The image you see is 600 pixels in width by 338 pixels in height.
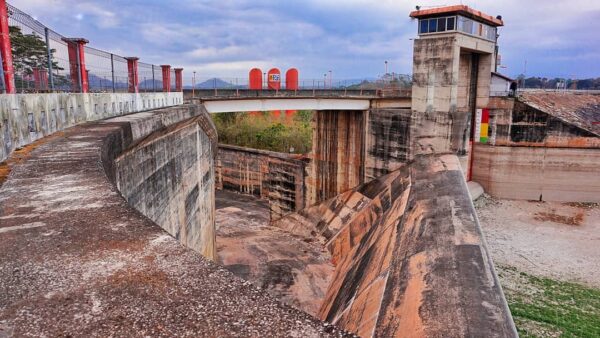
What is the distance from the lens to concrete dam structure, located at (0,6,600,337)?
9.00 feet

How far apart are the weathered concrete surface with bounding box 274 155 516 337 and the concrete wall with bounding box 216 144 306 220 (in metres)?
5.06

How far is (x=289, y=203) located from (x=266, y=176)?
5.64 m

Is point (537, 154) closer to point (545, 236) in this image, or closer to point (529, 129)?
point (529, 129)

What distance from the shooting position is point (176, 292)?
279cm

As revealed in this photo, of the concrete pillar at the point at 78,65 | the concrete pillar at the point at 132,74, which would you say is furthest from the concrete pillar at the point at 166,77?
the concrete pillar at the point at 78,65

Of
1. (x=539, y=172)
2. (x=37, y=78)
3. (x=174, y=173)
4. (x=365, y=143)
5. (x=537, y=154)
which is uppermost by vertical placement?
(x=37, y=78)

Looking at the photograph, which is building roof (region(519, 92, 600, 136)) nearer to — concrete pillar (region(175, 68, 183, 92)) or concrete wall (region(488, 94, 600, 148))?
concrete wall (region(488, 94, 600, 148))

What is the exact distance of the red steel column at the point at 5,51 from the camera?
7.43 meters

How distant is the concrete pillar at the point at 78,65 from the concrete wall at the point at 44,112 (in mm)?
379

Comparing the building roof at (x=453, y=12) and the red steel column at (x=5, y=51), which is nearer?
the red steel column at (x=5, y=51)

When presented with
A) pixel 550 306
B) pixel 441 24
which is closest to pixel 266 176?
pixel 441 24

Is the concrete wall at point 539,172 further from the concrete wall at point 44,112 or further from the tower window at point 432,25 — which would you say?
the concrete wall at point 44,112

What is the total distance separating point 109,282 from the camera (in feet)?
9.50

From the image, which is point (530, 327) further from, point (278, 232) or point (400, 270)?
point (278, 232)
